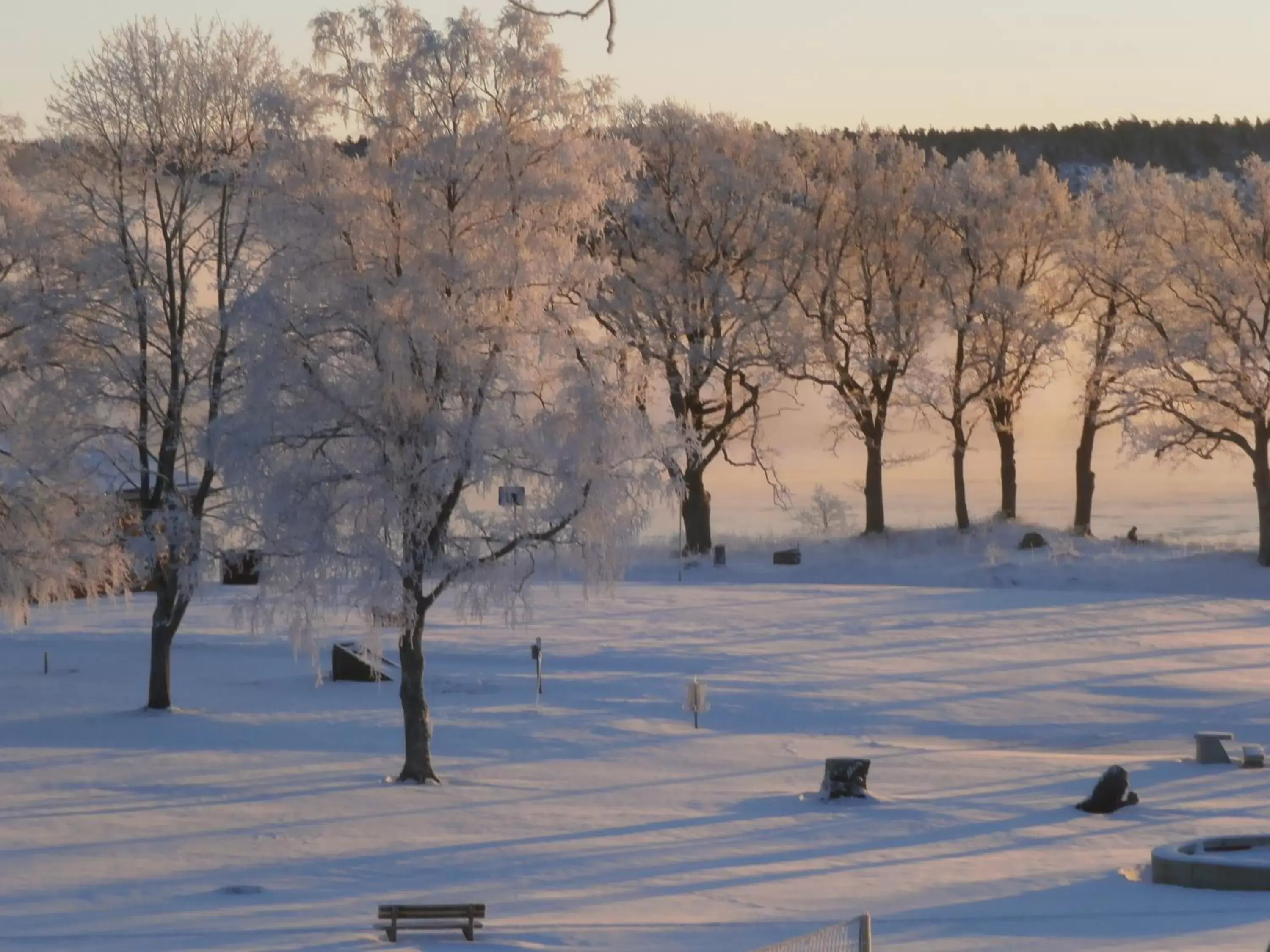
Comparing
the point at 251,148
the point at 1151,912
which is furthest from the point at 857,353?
the point at 1151,912

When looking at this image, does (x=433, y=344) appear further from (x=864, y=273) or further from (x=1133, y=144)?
(x=1133, y=144)

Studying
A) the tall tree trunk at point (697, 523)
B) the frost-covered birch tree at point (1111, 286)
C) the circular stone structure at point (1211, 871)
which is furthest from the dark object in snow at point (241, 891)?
the frost-covered birch tree at point (1111, 286)

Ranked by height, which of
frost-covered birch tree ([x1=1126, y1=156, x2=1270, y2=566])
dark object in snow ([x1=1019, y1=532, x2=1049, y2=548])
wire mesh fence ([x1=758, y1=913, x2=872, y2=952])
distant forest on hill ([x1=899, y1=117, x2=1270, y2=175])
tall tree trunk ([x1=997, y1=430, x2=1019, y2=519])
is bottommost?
wire mesh fence ([x1=758, y1=913, x2=872, y2=952])

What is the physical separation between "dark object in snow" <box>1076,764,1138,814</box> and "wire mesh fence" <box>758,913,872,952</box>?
31.5 feet

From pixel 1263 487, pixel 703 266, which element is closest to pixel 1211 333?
pixel 1263 487

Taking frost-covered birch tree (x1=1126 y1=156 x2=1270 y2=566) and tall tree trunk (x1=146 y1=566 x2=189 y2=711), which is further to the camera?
frost-covered birch tree (x1=1126 y1=156 x2=1270 y2=566)

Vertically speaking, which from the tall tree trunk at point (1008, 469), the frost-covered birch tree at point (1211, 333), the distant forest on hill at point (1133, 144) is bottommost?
the tall tree trunk at point (1008, 469)

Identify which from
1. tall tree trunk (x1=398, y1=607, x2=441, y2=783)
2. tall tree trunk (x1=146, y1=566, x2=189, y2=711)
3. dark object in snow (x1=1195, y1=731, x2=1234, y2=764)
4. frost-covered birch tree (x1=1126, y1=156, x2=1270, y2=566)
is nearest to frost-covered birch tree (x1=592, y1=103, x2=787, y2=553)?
frost-covered birch tree (x1=1126, y1=156, x2=1270, y2=566)

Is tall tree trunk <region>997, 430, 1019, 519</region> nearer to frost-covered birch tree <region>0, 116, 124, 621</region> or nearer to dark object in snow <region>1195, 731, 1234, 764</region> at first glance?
dark object in snow <region>1195, 731, 1234, 764</region>

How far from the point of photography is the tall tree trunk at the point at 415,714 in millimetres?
23953

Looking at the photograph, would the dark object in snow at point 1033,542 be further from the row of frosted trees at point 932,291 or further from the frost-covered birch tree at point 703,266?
the frost-covered birch tree at point 703,266

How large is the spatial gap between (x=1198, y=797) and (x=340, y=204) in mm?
14763

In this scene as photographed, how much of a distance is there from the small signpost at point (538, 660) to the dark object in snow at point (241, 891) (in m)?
14.5

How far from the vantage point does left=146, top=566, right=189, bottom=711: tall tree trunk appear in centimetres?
2948
